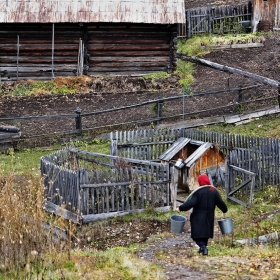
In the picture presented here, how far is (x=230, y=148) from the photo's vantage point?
1421 cm

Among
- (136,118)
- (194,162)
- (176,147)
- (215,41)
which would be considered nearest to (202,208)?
(194,162)

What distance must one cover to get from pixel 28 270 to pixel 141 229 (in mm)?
4147

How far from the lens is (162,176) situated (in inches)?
479

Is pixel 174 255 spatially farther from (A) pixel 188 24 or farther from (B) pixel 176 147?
(A) pixel 188 24

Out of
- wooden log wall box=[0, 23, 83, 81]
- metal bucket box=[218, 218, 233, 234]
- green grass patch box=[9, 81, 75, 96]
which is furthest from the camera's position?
wooden log wall box=[0, 23, 83, 81]

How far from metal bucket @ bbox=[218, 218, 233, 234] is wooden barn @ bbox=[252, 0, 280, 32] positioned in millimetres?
18457

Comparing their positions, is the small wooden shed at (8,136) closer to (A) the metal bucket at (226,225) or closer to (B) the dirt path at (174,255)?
(B) the dirt path at (174,255)

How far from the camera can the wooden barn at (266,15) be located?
87.2ft

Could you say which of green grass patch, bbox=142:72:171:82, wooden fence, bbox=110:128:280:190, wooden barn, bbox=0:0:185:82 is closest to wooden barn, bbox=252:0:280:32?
wooden barn, bbox=0:0:185:82

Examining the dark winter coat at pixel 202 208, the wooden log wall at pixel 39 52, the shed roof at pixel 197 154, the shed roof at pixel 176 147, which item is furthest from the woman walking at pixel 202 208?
the wooden log wall at pixel 39 52

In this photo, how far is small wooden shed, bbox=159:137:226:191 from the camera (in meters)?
13.4

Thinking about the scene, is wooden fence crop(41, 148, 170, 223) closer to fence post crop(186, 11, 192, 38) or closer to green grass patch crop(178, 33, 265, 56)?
green grass patch crop(178, 33, 265, 56)

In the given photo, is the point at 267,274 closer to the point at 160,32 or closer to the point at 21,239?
the point at 21,239

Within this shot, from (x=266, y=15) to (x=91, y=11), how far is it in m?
8.77
